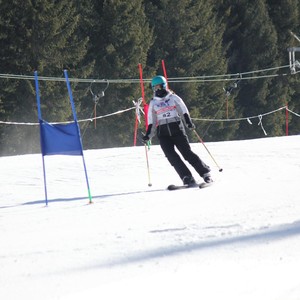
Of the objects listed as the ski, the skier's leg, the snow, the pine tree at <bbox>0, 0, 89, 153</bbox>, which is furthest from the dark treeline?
the ski

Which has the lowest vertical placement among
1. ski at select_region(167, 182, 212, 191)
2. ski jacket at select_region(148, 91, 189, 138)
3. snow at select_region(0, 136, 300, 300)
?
snow at select_region(0, 136, 300, 300)

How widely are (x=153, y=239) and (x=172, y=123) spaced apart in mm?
3792

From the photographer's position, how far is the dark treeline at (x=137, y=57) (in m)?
28.6

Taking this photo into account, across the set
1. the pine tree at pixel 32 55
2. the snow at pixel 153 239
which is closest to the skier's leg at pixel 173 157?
the snow at pixel 153 239

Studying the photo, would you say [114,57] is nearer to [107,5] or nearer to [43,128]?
[107,5]

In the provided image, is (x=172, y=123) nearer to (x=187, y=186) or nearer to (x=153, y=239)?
(x=187, y=186)

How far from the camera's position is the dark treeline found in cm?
2864

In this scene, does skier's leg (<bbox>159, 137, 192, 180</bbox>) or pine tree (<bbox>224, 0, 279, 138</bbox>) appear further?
pine tree (<bbox>224, 0, 279, 138</bbox>)

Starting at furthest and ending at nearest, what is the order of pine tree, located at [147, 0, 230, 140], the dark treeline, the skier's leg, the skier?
pine tree, located at [147, 0, 230, 140], the dark treeline, the skier's leg, the skier

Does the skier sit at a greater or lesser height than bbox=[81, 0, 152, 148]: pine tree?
lesser

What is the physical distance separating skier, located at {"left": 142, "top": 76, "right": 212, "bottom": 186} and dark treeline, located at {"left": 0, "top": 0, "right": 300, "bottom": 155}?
758 inches

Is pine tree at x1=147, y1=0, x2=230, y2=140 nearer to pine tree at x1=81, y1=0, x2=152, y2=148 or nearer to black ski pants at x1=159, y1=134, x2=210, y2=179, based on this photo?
pine tree at x1=81, y1=0, x2=152, y2=148

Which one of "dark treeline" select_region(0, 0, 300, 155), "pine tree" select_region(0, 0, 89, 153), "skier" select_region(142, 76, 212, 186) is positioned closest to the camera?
"skier" select_region(142, 76, 212, 186)

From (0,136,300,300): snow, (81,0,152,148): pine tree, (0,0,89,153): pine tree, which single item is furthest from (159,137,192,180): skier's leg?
(81,0,152,148): pine tree
